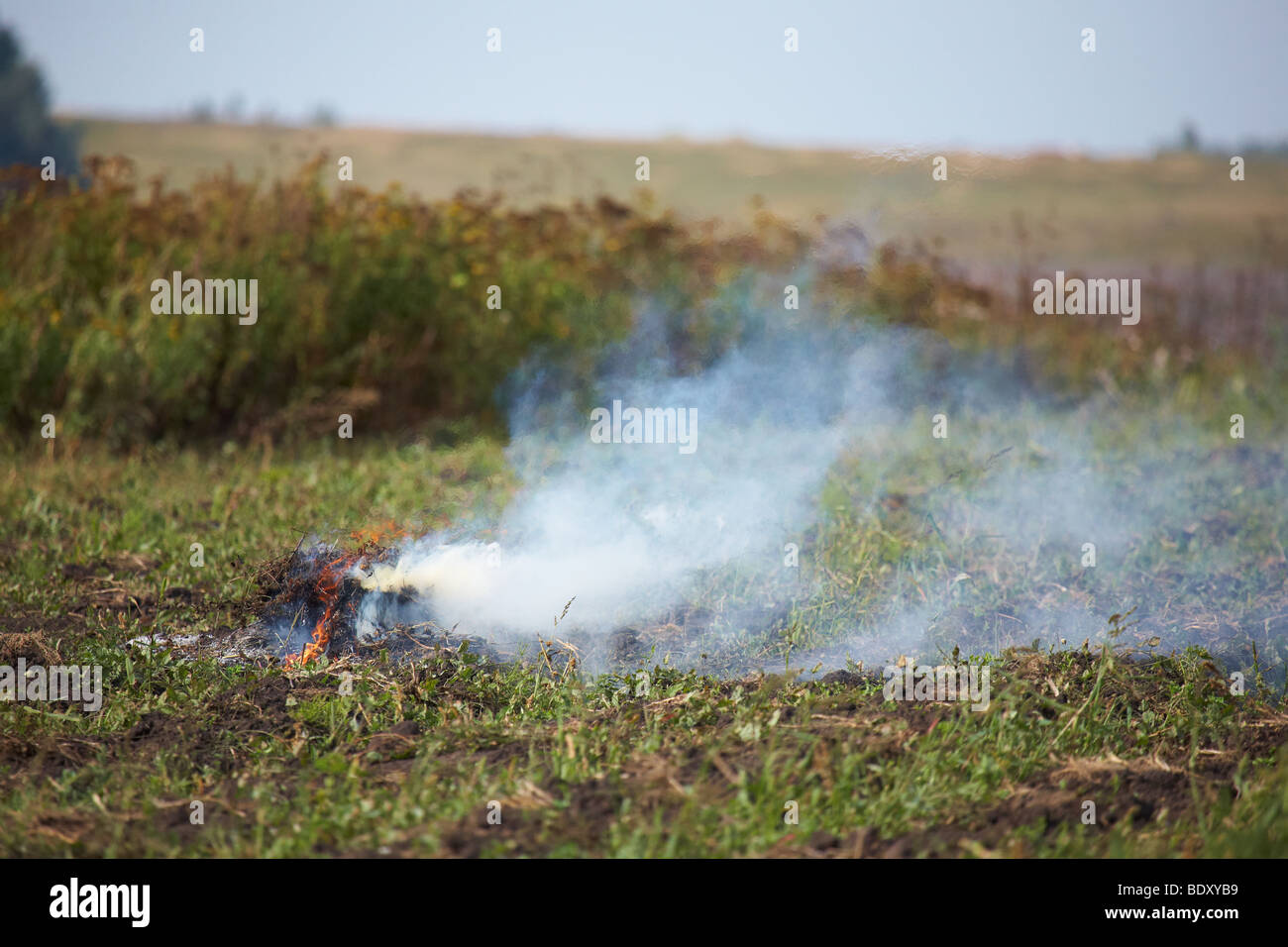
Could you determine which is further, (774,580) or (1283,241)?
(1283,241)

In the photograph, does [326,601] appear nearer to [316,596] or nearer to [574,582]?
[316,596]

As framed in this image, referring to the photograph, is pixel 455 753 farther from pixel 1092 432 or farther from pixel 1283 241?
pixel 1283 241

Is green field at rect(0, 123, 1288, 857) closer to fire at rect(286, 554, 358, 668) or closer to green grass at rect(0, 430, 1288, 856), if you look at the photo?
green grass at rect(0, 430, 1288, 856)

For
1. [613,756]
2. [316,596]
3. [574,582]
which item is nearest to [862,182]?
[574,582]

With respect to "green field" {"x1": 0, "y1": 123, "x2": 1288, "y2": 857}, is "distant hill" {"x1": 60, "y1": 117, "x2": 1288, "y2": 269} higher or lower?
higher

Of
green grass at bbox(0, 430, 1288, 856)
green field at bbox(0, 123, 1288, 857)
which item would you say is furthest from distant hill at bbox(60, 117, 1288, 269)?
green grass at bbox(0, 430, 1288, 856)

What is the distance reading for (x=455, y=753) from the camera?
369 cm

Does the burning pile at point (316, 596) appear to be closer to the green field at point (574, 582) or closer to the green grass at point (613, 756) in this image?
the green field at point (574, 582)

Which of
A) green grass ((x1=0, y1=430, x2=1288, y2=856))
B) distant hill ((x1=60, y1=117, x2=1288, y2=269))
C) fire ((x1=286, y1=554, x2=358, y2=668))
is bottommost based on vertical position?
green grass ((x1=0, y1=430, x2=1288, y2=856))

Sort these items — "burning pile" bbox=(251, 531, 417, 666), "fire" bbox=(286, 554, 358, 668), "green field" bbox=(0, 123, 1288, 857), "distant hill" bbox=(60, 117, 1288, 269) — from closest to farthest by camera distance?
"green field" bbox=(0, 123, 1288, 857) < "fire" bbox=(286, 554, 358, 668) < "burning pile" bbox=(251, 531, 417, 666) < "distant hill" bbox=(60, 117, 1288, 269)

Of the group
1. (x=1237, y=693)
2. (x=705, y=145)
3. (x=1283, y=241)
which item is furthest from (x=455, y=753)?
(x=705, y=145)

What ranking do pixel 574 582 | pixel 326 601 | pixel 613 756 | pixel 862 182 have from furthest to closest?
pixel 862 182 < pixel 574 582 < pixel 326 601 < pixel 613 756

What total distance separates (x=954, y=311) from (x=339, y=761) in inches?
347

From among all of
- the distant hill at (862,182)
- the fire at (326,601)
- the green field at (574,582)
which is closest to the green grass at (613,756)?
the green field at (574,582)
